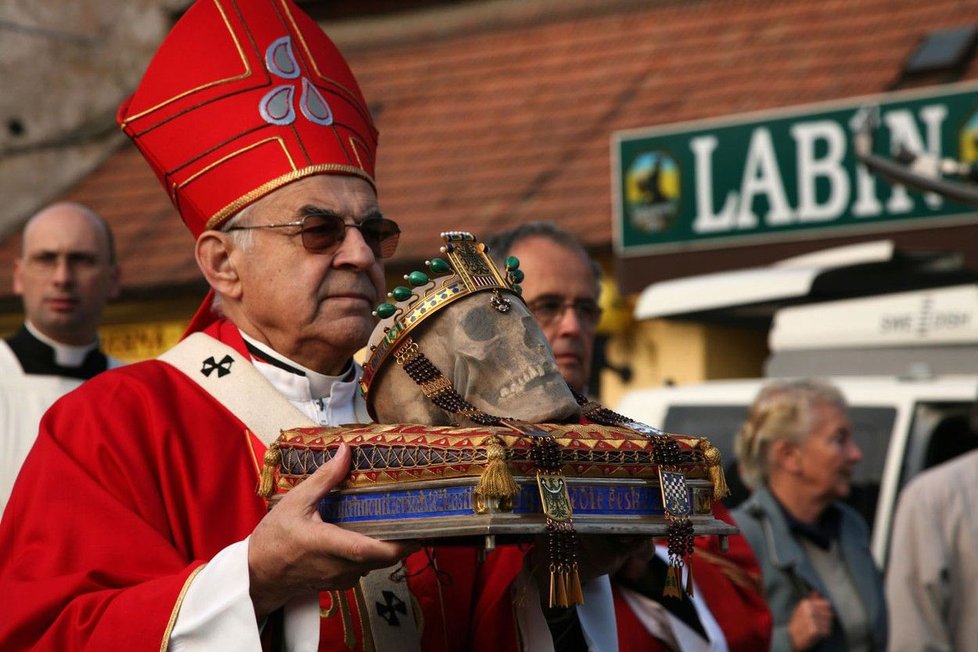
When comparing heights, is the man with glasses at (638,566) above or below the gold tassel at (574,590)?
above

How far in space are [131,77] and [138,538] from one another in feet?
52.4

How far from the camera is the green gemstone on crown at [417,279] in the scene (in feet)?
11.3

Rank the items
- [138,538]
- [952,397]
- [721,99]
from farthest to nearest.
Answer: [721,99]
[952,397]
[138,538]

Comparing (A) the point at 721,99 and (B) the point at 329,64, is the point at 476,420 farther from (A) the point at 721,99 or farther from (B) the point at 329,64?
(A) the point at 721,99

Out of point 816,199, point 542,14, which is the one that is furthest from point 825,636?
point 542,14

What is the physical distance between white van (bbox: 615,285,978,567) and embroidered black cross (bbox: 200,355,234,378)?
494cm

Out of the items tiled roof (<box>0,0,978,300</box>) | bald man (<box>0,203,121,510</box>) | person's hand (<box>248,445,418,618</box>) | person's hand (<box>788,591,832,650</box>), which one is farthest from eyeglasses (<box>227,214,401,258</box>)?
tiled roof (<box>0,0,978,300</box>)

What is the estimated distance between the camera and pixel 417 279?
347 centimetres

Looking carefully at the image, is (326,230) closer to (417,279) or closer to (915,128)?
(417,279)

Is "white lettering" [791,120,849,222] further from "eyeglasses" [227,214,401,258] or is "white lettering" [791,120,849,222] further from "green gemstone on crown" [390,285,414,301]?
"green gemstone on crown" [390,285,414,301]

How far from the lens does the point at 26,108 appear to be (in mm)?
18594

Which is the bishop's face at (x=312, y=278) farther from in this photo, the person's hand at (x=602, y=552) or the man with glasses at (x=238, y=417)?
the person's hand at (x=602, y=552)

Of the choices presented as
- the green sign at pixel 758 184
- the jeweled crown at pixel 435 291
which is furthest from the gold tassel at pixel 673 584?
the green sign at pixel 758 184

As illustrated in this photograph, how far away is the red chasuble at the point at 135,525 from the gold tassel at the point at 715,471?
0.72 meters
